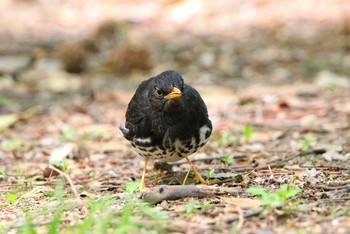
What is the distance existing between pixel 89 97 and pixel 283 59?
123 inches

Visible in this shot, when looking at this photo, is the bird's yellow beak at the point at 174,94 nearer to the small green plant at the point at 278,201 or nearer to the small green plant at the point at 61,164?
the small green plant at the point at 61,164

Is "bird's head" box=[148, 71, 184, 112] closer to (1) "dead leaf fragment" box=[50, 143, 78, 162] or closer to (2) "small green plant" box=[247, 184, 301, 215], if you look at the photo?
(2) "small green plant" box=[247, 184, 301, 215]

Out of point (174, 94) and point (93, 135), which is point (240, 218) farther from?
point (93, 135)

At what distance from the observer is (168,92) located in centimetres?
429

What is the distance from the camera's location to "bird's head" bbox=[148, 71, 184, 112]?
14.1 ft

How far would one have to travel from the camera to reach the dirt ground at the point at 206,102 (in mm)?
3438

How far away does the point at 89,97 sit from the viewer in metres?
8.41

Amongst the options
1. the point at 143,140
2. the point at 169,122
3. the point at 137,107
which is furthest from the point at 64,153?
the point at 169,122

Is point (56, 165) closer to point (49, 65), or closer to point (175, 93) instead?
point (175, 93)

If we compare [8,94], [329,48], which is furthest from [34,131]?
[329,48]

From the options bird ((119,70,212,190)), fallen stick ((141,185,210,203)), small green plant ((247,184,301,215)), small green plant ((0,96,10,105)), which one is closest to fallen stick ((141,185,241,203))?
fallen stick ((141,185,210,203))

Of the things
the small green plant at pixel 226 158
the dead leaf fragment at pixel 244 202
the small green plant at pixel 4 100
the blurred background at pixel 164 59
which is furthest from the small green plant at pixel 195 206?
the small green plant at pixel 4 100

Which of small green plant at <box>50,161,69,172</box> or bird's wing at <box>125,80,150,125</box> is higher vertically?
bird's wing at <box>125,80,150,125</box>

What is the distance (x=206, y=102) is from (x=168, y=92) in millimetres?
3536
